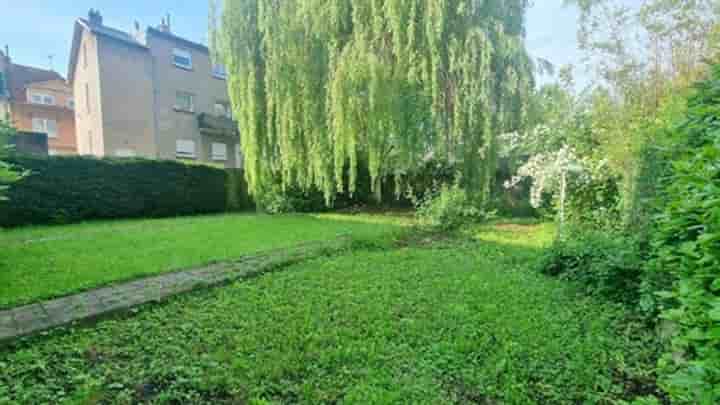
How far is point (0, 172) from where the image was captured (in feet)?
11.4

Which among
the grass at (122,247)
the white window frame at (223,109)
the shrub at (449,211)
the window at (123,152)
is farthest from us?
the white window frame at (223,109)

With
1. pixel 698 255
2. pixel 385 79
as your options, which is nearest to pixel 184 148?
pixel 385 79

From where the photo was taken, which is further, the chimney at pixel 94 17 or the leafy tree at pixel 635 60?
the chimney at pixel 94 17

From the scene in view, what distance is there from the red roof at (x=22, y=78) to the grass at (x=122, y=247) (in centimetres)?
1927

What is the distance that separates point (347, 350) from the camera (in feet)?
7.37

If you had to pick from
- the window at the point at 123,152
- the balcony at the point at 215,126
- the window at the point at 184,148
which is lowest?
the window at the point at 123,152

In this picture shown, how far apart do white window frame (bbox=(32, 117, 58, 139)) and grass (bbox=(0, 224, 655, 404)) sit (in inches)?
913

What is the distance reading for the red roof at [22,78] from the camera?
19.3m

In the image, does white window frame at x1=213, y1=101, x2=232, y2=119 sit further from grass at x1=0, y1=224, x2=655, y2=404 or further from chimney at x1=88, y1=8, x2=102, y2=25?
grass at x1=0, y1=224, x2=655, y2=404

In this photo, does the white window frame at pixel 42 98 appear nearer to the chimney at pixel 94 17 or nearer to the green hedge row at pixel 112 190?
the chimney at pixel 94 17

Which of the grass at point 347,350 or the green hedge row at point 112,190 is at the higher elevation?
the green hedge row at point 112,190

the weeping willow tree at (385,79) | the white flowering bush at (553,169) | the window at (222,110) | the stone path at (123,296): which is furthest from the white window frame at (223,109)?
the white flowering bush at (553,169)

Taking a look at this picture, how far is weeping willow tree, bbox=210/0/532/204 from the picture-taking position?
21.6 feet

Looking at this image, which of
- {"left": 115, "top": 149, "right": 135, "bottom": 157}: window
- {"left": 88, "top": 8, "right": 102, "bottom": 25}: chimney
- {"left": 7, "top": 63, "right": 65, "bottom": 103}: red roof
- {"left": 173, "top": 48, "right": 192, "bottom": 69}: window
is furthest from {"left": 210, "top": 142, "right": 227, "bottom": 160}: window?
{"left": 7, "top": 63, "right": 65, "bottom": 103}: red roof
